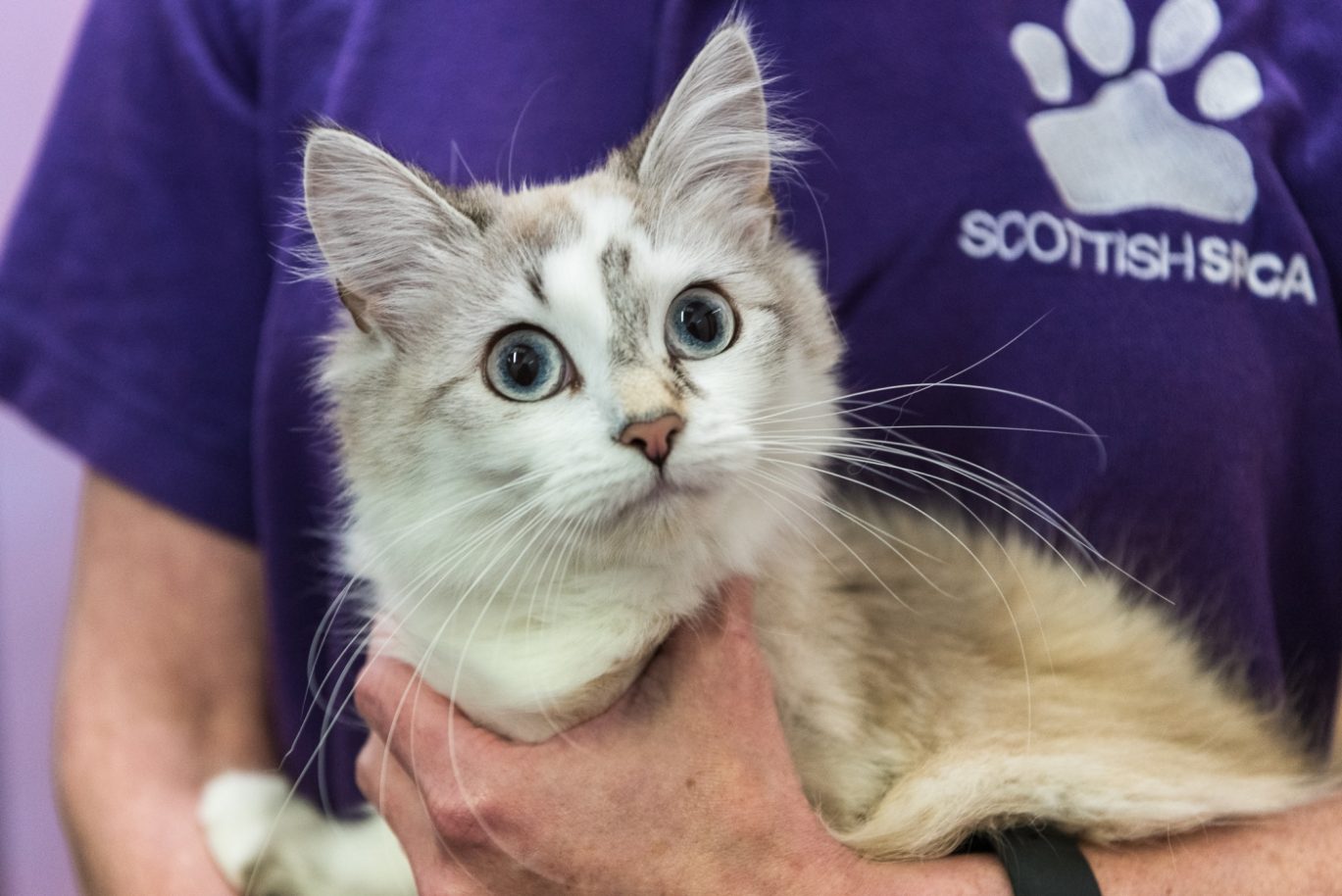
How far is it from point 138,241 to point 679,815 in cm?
87

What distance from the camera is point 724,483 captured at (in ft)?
2.34

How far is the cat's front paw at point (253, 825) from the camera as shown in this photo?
984 millimetres

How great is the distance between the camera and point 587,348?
2.33 feet

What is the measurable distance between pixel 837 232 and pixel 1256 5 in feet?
1.52

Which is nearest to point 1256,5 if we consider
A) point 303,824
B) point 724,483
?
point 724,483

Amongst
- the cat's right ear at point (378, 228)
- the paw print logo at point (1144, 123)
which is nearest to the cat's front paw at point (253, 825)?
the cat's right ear at point (378, 228)

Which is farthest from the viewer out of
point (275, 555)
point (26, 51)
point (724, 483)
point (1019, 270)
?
point (26, 51)

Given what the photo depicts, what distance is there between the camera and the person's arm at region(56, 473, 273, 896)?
1079mm

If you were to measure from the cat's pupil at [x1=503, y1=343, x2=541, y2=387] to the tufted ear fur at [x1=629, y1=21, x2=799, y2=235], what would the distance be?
0.19m

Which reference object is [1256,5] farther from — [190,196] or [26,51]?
[26,51]

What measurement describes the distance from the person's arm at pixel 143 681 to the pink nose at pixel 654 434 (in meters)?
0.73

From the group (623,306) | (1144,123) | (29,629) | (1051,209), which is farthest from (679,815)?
(29,629)

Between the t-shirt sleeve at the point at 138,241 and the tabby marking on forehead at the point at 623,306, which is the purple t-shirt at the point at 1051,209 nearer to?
the t-shirt sleeve at the point at 138,241

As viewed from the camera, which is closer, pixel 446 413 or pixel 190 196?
pixel 446 413
